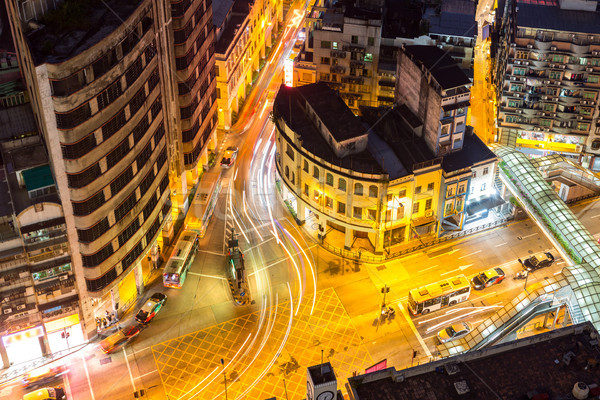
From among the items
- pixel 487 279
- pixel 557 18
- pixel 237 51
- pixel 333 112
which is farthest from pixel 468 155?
pixel 237 51

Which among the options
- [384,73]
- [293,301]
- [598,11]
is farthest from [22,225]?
[598,11]

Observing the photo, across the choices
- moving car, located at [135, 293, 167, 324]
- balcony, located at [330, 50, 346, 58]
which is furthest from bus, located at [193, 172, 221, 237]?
balcony, located at [330, 50, 346, 58]

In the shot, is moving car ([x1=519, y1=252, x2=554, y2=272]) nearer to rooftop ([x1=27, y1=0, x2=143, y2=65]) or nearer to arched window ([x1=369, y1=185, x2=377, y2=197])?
arched window ([x1=369, y1=185, x2=377, y2=197])

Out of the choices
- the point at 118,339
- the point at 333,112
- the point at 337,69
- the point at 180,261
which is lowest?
the point at 118,339

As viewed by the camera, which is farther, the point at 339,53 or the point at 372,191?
the point at 339,53

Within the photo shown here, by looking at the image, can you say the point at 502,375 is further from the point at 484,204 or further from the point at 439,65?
the point at 439,65

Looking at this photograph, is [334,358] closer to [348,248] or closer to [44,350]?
[348,248]

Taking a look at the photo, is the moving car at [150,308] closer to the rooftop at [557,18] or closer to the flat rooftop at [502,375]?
the flat rooftop at [502,375]
